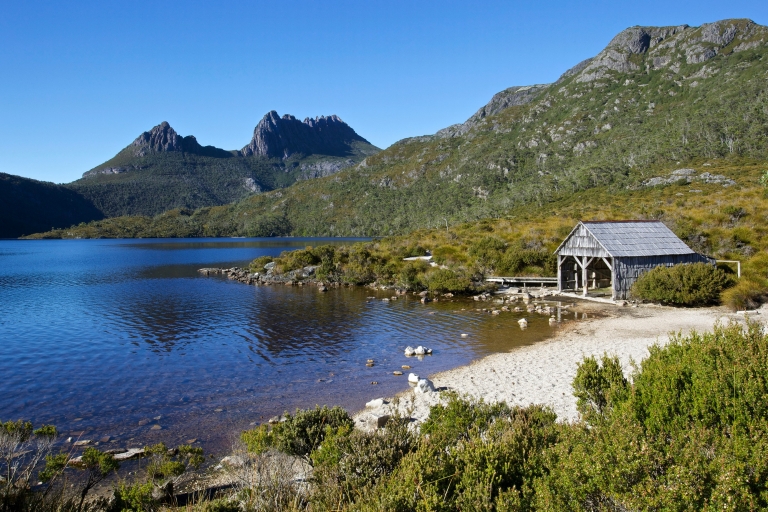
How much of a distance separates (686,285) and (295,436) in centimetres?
2519

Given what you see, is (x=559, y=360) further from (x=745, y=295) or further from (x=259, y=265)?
(x=259, y=265)

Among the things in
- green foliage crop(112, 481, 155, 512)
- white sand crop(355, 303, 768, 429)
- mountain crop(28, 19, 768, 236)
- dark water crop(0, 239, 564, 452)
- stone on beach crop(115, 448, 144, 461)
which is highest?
mountain crop(28, 19, 768, 236)

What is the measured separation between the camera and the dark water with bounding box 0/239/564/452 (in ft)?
42.9

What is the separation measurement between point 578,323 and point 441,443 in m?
18.8

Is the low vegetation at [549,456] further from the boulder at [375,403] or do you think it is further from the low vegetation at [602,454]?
the boulder at [375,403]

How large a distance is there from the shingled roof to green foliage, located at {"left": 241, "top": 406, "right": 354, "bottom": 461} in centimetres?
2317

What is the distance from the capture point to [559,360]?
1633 cm

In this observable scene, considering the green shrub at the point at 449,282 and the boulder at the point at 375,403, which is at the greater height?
the green shrub at the point at 449,282

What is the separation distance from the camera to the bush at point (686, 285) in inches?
986

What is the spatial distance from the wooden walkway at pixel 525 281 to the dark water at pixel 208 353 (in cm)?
625

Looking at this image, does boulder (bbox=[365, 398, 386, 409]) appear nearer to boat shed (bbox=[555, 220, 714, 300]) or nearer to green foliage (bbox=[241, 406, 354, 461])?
green foliage (bbox=[241, 406, 354, 461])

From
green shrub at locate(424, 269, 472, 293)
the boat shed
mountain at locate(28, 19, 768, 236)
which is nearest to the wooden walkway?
green shrub at locate(424, 269, 472, 293)

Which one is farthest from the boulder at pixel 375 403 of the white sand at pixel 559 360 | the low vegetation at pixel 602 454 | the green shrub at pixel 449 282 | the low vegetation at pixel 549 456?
the green shrub at pixel 449 282

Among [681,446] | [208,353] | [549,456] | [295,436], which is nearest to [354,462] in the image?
[295,436]
